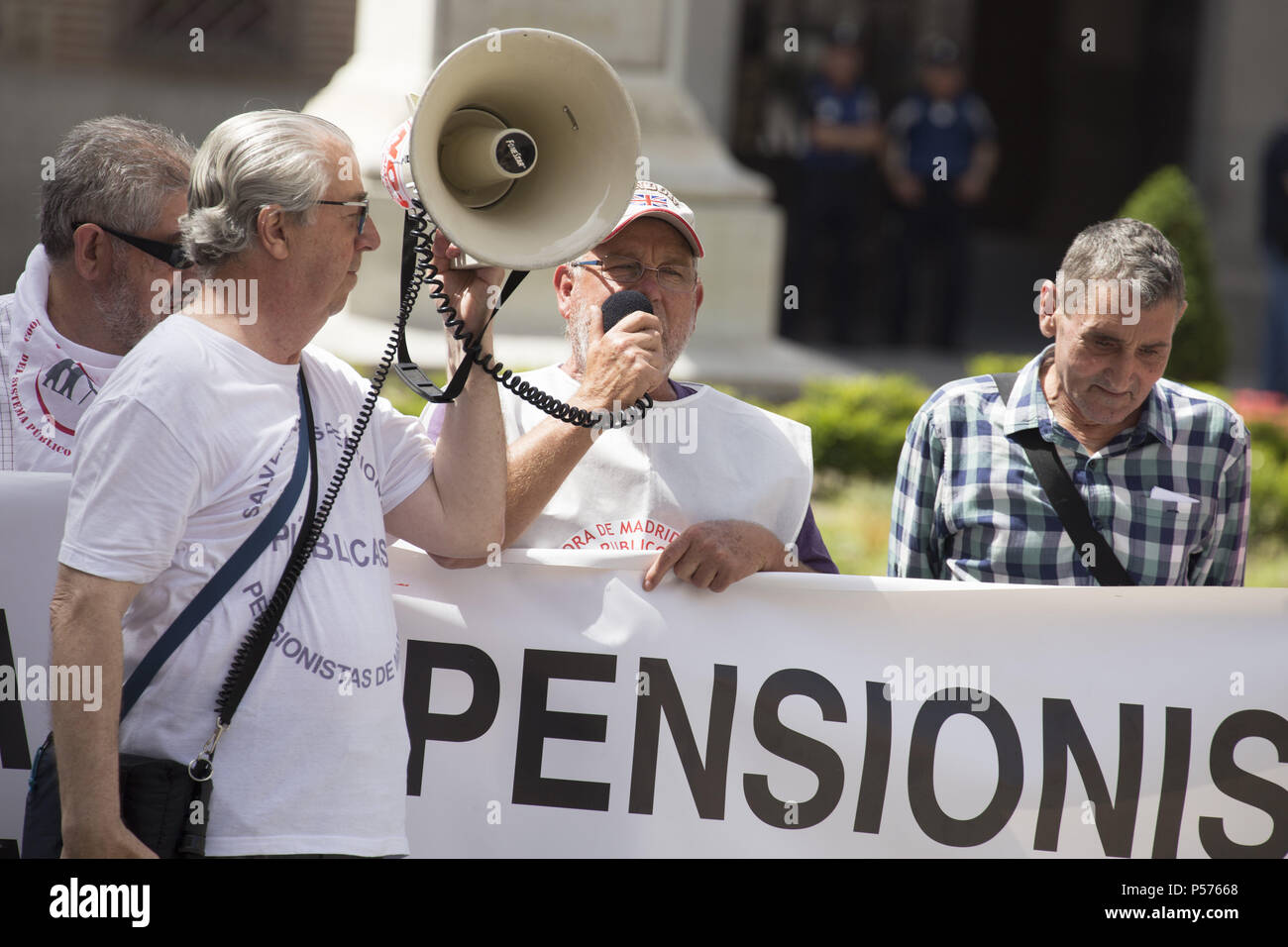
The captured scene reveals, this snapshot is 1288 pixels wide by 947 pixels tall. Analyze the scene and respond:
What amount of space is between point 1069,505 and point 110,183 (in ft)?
6.90

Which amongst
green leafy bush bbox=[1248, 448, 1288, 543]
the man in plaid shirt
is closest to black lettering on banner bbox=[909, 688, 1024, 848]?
the man in plaid shirt

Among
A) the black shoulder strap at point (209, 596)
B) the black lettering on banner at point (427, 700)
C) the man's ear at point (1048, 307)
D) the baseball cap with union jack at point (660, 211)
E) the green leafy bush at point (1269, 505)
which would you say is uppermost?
the baseball cap with union jack at point (660, 211)

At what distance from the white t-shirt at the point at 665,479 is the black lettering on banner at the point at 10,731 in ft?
3.39

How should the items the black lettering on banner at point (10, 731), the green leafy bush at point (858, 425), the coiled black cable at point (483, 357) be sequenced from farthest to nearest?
the green leafy bush at point (858, 425) → the black lettering on banner at point (10, 731) → the coiled black cable at point (483, 357)

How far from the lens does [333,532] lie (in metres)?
2.72

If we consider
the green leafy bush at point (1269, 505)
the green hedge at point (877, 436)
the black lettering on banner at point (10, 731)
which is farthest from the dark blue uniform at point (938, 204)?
the black lettering on banner at point (10, 731)

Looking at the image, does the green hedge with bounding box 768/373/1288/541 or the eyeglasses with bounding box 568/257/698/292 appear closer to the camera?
the eyeglasses with bounding box 568/257/698/292

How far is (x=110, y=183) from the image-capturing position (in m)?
A: 3.08

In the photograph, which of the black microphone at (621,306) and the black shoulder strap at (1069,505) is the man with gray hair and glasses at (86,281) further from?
the black shoulder strap at (1069,505)

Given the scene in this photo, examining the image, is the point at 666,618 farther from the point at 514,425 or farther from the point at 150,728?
the point at 150,728

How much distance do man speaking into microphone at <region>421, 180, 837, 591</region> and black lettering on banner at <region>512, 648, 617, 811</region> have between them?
0.71ft

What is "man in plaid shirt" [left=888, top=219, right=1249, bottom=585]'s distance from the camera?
139 inches

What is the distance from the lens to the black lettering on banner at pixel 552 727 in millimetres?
3270

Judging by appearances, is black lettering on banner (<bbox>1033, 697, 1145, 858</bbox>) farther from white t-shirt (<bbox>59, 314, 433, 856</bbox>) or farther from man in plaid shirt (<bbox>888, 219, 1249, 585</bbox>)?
white t-shirt (<bbox>59, 314, 433, 856</bbox>)
